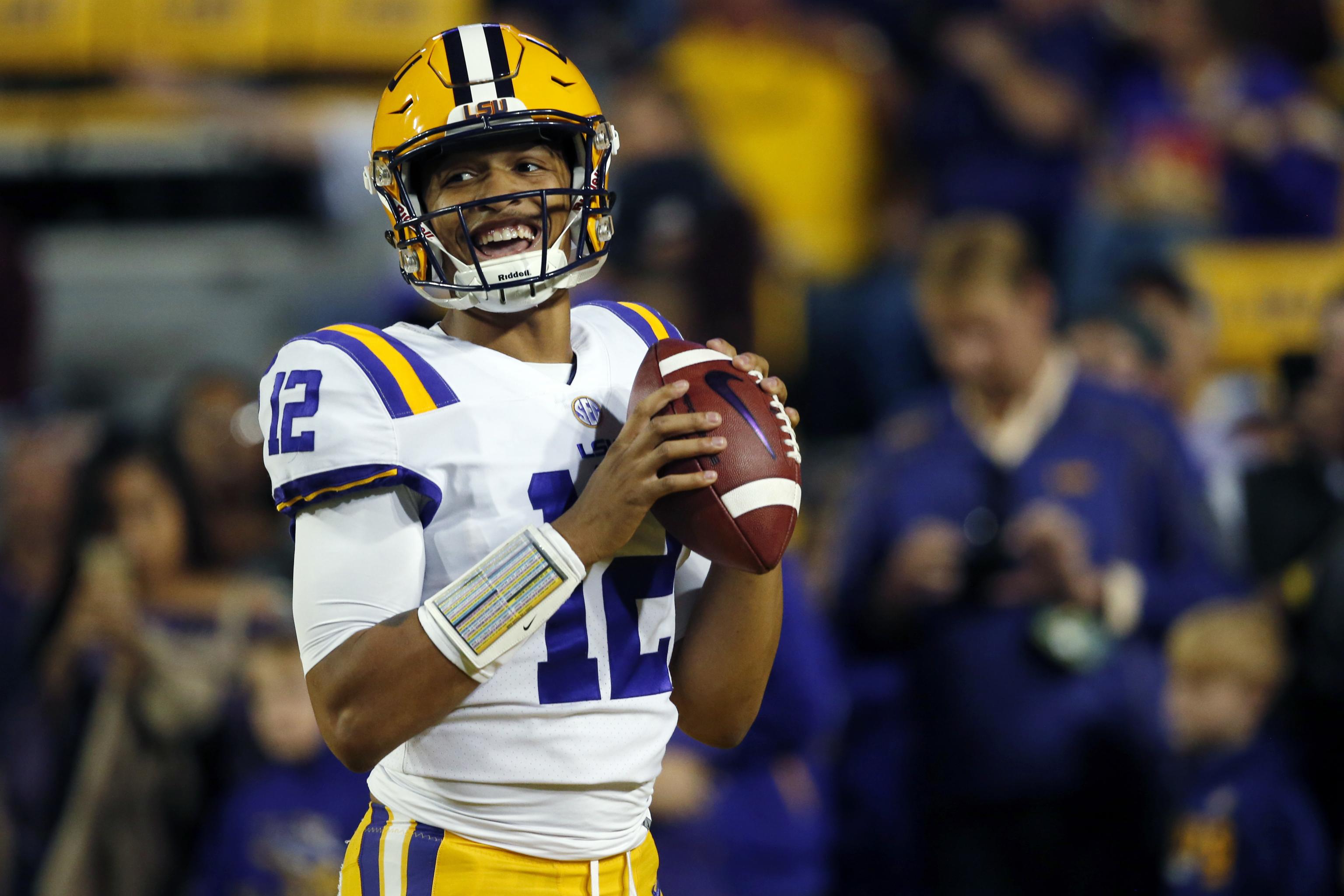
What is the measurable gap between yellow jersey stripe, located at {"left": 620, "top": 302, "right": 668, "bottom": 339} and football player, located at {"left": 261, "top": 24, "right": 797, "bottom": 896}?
140 mm

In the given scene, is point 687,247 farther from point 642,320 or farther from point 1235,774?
point 642,320

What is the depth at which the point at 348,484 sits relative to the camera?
5.80ft

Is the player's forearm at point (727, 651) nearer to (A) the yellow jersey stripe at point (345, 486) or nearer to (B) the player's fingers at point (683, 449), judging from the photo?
(B) the player's fingers at point (683, 449)

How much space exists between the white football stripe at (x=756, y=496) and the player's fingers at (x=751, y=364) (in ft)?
0.55

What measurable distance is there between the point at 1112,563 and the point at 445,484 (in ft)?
7.93

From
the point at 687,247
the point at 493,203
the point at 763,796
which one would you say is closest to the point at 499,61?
the point at 493,203

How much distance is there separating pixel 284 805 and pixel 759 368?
7.60 feet

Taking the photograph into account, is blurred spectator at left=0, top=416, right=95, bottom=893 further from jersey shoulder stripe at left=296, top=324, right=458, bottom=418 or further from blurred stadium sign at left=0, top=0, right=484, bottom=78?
jersey shoulder stripe at left=296, top=324, right=458, bottom=418

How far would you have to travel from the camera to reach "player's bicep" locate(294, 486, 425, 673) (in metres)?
1.78

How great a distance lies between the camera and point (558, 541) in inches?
68.7

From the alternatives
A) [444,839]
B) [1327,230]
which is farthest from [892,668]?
[1327,230]

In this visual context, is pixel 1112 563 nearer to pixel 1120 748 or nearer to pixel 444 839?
pixel 1120 748

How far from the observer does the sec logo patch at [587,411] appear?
1.91 metres

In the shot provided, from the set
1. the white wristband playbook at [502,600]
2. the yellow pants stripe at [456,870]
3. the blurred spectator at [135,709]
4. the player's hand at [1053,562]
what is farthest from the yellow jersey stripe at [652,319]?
the blurred spectator at [135,709]
